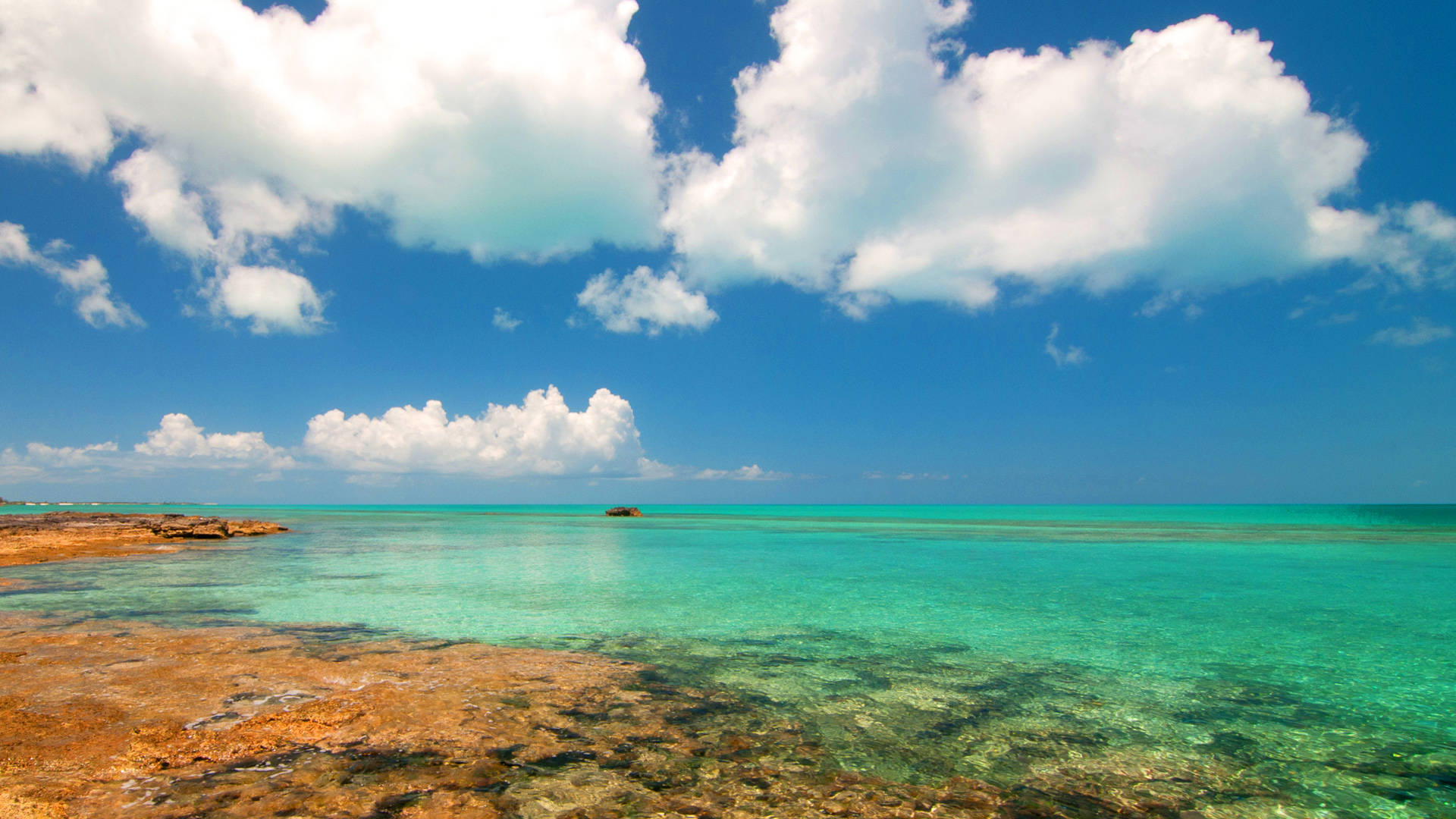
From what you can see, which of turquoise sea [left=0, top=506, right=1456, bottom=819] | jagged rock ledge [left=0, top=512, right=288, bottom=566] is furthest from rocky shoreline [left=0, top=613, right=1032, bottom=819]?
jagged rock ledge [left=0, top=512, right=288, bottom=566]

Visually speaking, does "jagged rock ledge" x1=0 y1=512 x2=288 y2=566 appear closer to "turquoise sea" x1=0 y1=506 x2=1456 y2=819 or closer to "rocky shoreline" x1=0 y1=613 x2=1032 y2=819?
"turquoise sea" x1=0 y1=506 x2=1456 y2=819

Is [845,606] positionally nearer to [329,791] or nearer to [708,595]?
[708,595]

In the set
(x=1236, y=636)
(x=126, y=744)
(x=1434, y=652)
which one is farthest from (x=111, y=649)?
(x=1434, y=652)

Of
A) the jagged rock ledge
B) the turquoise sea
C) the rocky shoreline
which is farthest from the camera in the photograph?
the jagged rock ledge

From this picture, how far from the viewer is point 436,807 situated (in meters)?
4.79

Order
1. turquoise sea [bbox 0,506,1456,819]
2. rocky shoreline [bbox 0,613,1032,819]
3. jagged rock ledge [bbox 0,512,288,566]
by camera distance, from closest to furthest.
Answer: rocky shoreline [bbox 0,613,1032,819]
turquoise sea [bbox 0,506,1456,819]
jagged rock ledge [bbox 0,512,288,566]

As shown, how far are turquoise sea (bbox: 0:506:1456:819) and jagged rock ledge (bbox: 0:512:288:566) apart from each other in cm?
350

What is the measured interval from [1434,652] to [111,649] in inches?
907

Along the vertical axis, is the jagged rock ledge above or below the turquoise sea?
below

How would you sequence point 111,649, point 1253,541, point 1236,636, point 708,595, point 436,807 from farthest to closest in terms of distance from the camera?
1. point 1253,541
2. point 708,595
3. point 1236,636
4. point 111,649
5. point 436,807

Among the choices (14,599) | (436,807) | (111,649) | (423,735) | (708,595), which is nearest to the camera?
(436,807)

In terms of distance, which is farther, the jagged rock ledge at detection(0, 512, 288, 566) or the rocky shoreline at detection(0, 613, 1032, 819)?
the jagged rock ledge at detection(0, 512, 288, 566)

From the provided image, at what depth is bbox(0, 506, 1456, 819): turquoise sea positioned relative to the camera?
21.0 ft

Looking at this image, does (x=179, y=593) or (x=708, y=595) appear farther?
(x=708, y=595)
